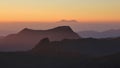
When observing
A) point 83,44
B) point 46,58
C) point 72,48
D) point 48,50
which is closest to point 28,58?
point 46,58

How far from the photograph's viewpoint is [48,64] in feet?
385

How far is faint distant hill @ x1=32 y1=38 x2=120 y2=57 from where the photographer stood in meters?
142

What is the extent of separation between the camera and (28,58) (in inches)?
4914

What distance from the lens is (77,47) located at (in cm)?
17588

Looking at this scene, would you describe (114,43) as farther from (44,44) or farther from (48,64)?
(48,64)

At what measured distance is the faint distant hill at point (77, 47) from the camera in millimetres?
141875

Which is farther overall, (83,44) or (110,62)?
(83,44)

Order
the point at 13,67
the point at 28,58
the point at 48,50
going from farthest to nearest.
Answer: the point at 48,50 → the point at 28,58 → the point at 13,67

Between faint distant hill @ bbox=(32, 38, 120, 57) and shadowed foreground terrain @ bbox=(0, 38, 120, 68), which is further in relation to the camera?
faint distant hill @ bbox=(32, 38, 120, 57)

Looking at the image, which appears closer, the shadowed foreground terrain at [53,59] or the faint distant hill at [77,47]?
the shadowed foreground terrain at [53,59]

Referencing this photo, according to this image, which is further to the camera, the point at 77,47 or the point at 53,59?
the point at 77,47

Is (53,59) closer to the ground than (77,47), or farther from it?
closer to the ground

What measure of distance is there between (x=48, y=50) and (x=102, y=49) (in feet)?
194

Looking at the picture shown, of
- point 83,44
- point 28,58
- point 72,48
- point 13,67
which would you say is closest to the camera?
point 13,67
